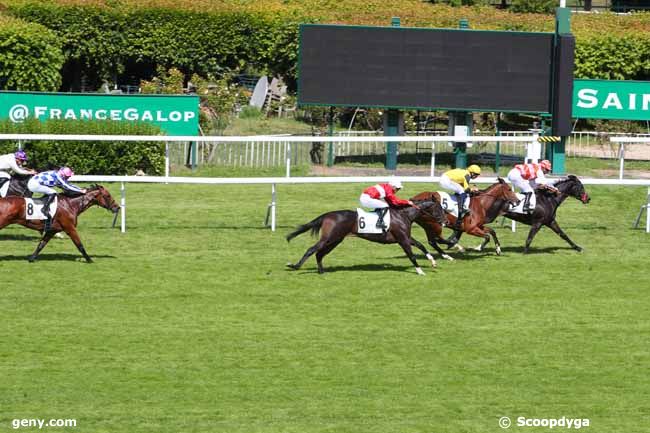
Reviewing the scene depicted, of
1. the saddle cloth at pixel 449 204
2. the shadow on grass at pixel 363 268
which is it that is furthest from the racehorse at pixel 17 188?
the saddle cloth at pixel 449 204

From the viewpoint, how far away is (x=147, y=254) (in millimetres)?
17797

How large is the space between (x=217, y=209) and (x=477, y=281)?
6383 millimetres

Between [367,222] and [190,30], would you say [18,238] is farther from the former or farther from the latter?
[190,30]

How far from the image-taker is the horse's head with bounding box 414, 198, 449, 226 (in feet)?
55.7

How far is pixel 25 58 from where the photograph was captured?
31031 mm

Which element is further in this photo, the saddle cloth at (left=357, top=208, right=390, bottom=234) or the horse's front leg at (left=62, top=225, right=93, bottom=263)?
the horse's front leg at (left=62, top=225, right=93, bottom=263)

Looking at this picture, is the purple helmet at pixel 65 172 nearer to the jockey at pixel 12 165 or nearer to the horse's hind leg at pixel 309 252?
the jockey at pixel 12 165

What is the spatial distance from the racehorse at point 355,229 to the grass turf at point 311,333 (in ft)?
1.01

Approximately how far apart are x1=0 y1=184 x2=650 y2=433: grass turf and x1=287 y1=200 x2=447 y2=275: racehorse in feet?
1.01

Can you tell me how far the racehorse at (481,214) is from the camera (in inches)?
693

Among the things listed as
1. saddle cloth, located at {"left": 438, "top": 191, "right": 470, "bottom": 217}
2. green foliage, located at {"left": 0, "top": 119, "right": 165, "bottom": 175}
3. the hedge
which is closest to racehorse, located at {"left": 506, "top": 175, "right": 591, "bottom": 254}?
saddle cloth, located at {"left": 438, "top": 191, "right": 470, "bottom": 217}

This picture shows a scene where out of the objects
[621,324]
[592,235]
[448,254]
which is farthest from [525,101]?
[621,324]

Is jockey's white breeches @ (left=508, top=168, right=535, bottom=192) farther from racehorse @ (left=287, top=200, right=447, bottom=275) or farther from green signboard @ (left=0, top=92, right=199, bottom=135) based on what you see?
green signboard @ (left=0, top=92, right=199, bottom=135)

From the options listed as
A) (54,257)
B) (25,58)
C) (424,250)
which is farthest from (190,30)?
(424,250)
